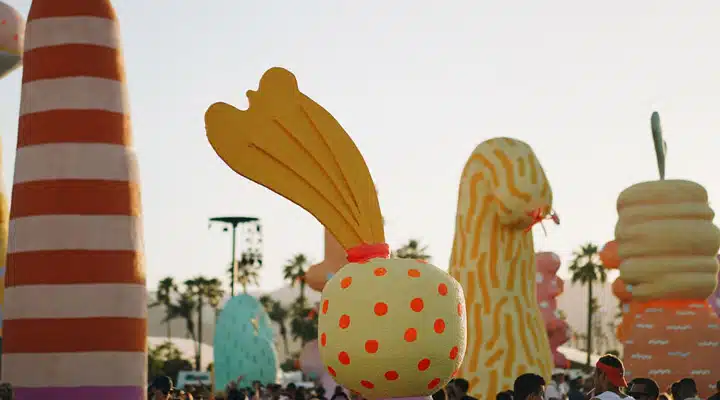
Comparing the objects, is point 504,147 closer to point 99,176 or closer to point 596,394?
point 99,176

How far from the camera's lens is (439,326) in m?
8.48

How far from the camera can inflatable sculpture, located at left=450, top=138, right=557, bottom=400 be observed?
17.5 meters

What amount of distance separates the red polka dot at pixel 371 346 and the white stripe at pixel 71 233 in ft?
14.9

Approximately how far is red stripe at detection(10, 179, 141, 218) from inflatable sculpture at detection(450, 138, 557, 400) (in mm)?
6963

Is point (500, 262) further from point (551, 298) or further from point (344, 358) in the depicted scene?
point (551, 298)

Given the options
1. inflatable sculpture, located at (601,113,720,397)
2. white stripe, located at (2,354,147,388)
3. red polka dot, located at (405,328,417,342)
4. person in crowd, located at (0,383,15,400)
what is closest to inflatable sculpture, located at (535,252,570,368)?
inflatable sculpture, located at (601,113,720,397)

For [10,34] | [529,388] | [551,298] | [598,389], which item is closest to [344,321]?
[529,388]

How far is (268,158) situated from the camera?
29.2ft

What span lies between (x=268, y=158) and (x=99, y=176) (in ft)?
12.3

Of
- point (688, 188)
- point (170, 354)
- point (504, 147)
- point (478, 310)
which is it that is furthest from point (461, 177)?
point (170, 354)

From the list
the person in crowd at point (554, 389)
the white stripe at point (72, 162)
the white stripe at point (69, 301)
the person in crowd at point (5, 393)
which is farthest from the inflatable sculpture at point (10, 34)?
the person in crowd at point (5, 393)

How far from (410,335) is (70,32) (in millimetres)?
5830

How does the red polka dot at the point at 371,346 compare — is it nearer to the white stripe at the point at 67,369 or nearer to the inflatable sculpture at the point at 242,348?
the white stripe at the point at 67,369

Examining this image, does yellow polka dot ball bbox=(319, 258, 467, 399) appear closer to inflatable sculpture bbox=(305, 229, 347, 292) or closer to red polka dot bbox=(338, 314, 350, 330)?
red polka dot bbox=(338, 314, 350, 330)
